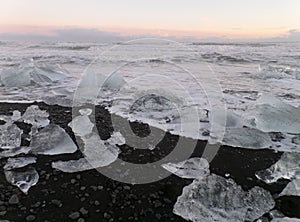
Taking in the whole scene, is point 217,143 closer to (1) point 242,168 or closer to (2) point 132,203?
(1) point 242,168

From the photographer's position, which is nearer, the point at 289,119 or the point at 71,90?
the point at 289,119

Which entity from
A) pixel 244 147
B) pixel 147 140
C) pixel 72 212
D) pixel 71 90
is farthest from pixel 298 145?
pixel 71 90

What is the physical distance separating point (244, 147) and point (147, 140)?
1.16m

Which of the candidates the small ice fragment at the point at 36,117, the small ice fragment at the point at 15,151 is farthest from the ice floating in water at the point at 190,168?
the small ice fragment at the point at 36,117

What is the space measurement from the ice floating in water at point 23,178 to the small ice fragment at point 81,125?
1015 millimetres

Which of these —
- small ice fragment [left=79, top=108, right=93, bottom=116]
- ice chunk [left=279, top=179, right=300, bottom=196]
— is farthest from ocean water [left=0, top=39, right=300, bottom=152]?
ice chunk [left=279, top=179, right=300, bottom=196]

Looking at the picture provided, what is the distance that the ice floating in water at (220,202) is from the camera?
2092 mm

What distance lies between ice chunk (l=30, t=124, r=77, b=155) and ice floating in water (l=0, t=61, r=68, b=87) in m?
4.06

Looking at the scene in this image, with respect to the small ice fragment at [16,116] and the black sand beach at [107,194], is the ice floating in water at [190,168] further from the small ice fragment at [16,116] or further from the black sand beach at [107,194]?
the small ice fragment at [16,116]

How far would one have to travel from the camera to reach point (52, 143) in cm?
315

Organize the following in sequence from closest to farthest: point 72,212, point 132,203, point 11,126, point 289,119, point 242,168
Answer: point 72,212 → point 132,203 → point 242,168 → point 11,126 → point 289,119

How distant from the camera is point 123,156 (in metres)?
3.01

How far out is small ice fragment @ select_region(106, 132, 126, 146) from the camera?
3352 millimetres

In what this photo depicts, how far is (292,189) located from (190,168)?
0.91 m
